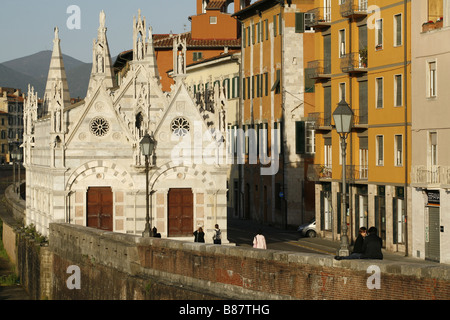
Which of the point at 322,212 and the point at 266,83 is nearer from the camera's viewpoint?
the point at 322,212

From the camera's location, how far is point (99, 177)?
170 feet

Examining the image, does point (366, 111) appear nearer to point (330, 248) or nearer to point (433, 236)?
point (330, 248)

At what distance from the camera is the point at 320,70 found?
204ft

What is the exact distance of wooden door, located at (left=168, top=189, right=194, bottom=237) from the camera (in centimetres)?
5206

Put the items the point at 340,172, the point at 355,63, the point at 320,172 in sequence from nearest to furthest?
the point at 355,63, the point at 340,172, the point at 320,172

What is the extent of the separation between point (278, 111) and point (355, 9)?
58.7ft

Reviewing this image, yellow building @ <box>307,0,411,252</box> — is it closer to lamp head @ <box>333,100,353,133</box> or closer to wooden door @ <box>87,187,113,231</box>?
wooden door @ <box>87,187,113,231</box>

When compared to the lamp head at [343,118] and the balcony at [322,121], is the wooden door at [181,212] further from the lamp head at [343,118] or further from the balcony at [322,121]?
the lamp head at [343,118]

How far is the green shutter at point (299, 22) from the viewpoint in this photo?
72.2 m

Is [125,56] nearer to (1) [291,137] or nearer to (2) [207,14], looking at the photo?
(2) [207,14]

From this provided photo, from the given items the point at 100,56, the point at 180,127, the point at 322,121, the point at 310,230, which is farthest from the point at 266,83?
the point at 180,127

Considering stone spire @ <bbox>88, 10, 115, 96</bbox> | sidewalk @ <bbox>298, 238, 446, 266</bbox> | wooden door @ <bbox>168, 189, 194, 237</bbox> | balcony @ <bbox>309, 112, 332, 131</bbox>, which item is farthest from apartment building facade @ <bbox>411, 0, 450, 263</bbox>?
stone spire @ <bbox>88, 10, 115, 96</bbox>

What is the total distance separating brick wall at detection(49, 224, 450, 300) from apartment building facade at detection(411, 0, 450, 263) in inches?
586

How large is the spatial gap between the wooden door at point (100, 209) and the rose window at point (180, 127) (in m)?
3.94
